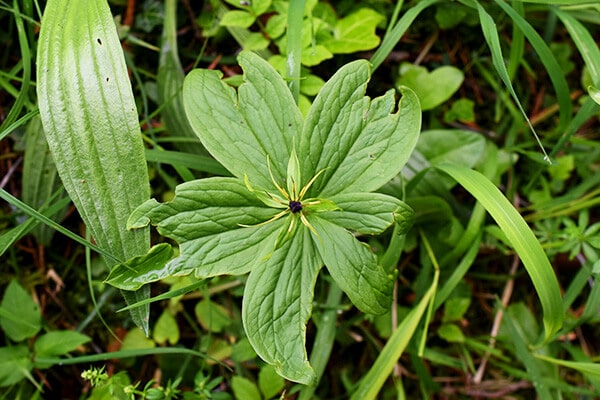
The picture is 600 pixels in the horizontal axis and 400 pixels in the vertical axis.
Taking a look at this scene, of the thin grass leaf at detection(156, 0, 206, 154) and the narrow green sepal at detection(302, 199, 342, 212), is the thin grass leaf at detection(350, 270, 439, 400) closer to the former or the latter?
the narrow green sepal at detection(302, 199, 342, 212)

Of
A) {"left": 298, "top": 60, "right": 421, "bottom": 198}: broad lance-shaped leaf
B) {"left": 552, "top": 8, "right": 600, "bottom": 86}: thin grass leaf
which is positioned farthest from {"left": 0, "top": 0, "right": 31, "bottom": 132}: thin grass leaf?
{"left": 552, "top": 8, "right": 600, "bottom": 86}: thin grass leaf

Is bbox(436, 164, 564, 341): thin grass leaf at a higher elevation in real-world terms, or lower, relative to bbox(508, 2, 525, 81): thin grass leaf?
lower

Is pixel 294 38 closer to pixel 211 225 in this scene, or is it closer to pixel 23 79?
pixel 211 225

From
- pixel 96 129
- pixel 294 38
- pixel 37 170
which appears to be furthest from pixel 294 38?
pixel 37 170

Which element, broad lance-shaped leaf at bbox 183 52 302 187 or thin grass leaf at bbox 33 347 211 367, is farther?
thin grass leaf at bbox 33 347 211 367

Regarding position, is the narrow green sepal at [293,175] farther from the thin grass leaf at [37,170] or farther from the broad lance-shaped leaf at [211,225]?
the thin grass leaf at [37,170]

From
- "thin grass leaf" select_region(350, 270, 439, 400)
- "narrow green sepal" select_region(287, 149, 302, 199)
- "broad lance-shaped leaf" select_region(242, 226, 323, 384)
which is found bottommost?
"thin grass leaf" select_region(350, 270, 439, 400)

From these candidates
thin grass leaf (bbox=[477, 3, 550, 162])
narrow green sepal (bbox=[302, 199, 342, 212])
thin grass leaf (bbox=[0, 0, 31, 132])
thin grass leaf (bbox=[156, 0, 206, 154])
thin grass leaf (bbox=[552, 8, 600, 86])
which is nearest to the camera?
narrow green sepal (bbox=[302, 199, 342, 212])
